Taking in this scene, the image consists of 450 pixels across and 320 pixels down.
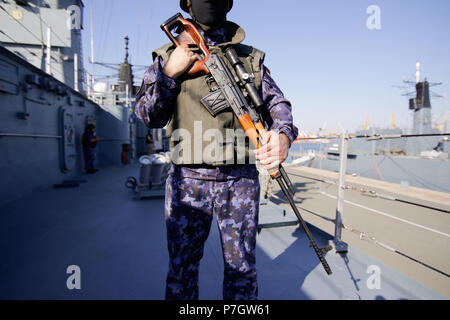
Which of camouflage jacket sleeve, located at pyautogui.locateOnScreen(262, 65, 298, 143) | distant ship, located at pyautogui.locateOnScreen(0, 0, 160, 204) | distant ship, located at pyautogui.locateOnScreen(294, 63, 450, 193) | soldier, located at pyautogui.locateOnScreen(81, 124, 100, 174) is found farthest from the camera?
distant ship, located at pyautogui.locateOnScreen(294, 63, 450, 193)

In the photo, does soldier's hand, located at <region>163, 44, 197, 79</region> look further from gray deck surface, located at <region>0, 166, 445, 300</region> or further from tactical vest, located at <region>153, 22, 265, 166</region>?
gray deck surface, located at <region>0, 166, 445, 300</region>

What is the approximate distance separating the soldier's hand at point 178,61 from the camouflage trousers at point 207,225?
0.49 meters

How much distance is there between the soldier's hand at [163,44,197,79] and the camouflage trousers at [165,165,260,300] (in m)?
0.49

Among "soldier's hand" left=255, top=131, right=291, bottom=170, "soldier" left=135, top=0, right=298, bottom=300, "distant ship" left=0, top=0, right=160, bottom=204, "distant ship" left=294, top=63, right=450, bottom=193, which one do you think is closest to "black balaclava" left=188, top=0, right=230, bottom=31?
"soldier" left=135, top=0, right=298, bottom=300

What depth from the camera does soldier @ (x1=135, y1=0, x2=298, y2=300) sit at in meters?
1.20

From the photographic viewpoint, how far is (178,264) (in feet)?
3.95

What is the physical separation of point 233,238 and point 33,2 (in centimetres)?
1039

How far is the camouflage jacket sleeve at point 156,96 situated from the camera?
1.15 metres

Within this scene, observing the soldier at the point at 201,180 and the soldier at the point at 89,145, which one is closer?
the soldier at the point at 201,180

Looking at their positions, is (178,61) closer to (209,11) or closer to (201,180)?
(209,11)

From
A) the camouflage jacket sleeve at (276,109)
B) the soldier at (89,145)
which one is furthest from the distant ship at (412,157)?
the camouflage jacket sleeve at (276,109)

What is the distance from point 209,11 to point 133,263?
2.06 metres

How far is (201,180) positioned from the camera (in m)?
1.23

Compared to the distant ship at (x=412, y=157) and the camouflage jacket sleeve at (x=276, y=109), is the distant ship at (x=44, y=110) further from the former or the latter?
the distant ship at (x=412, y=157)
